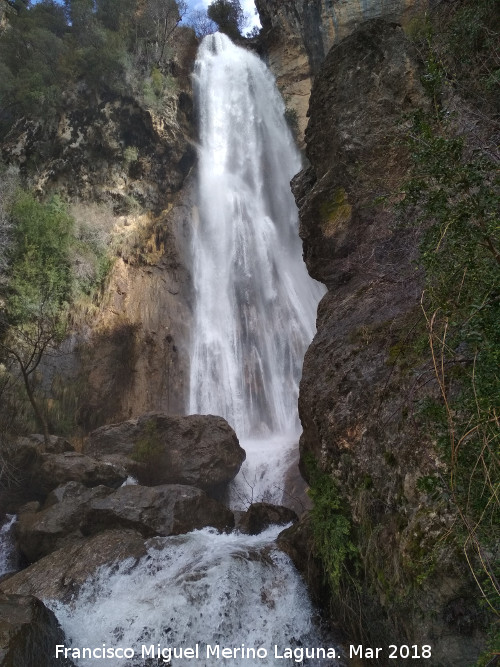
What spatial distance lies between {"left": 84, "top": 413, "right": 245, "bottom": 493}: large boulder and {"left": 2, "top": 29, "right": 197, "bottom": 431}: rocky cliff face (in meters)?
2.51

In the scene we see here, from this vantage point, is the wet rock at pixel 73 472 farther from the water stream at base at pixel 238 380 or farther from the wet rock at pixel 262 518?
the wet rock at pixel 262 518

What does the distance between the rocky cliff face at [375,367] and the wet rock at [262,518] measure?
2445 millimetres

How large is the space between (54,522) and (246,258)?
15429 mm

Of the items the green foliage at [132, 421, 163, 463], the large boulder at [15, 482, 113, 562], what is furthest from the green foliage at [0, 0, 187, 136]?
the large boulder at [15, 482, 113, 562]

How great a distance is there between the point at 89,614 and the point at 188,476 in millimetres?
5711

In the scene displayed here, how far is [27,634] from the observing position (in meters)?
4.58

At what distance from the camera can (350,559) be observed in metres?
4.72

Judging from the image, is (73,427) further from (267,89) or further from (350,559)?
(267,89)

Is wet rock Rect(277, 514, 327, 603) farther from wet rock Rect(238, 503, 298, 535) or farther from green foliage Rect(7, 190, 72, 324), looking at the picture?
green foliage Rect(7, 190, 72, 324)

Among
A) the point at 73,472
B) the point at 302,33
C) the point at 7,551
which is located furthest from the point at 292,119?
the point at 7,551

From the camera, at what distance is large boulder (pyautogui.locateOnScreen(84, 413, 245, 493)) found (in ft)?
38.9

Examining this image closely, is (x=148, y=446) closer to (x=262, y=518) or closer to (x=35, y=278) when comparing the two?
(x=262, y=518)

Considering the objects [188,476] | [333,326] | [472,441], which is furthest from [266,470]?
[472,441]

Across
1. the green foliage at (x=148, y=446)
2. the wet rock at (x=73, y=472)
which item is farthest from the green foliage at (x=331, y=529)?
the green foliage at (x=148, y=446)
